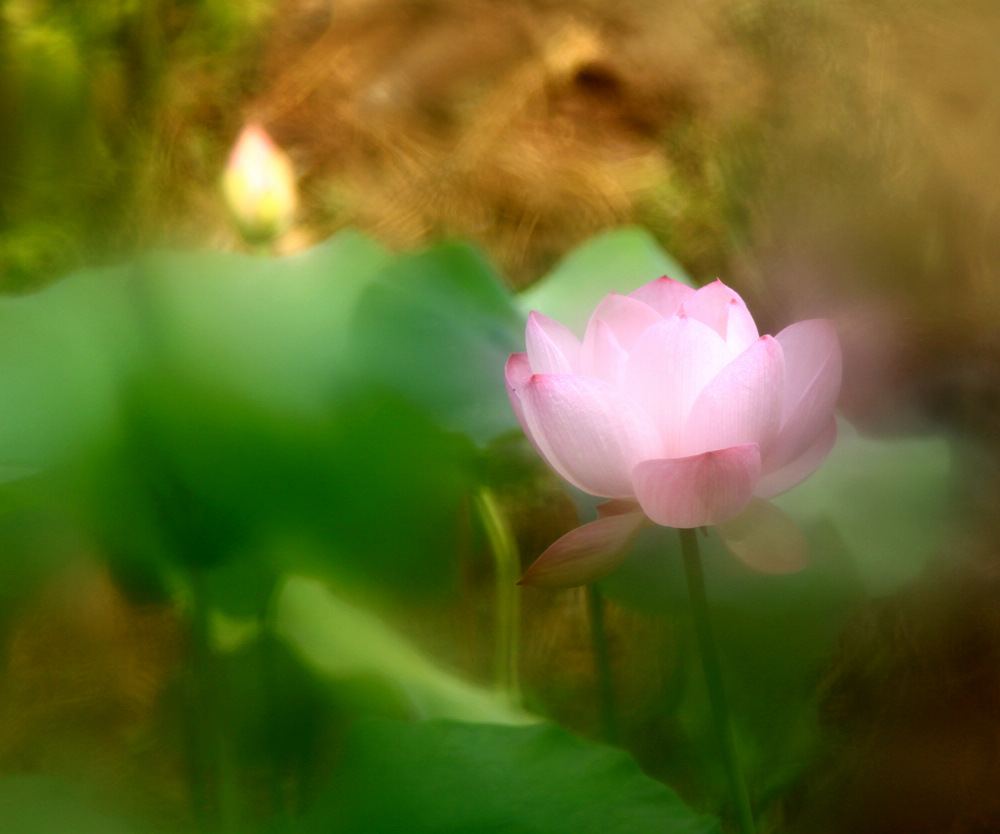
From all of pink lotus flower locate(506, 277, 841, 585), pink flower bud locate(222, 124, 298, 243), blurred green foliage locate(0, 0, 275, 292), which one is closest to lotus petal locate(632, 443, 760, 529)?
pink lotus flower locate(506, 277, 841, 585)

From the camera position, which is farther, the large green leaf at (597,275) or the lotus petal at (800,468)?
the large green leaf at (597,275)

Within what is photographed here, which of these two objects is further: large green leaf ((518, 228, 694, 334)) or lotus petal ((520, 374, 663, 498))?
large green leaf ((518, 228, 694, 334))

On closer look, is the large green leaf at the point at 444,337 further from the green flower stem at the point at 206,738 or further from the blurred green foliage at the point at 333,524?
the green flower stem at the point at 206,738

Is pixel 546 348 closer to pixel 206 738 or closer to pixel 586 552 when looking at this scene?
pixel 586 552

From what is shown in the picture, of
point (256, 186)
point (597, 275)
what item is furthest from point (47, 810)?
point (256, 186)

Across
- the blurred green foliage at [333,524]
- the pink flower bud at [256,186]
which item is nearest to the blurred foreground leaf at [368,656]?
the blurred green foliage at [333,524]

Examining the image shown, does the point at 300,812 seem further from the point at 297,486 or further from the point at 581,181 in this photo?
the point at 581,181

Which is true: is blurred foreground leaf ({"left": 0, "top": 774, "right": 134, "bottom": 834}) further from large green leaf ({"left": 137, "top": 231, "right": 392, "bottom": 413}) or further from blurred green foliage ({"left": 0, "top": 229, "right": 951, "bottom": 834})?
large green leaf ({"left": 137, "top": 231, "right": 392, "bottom": 413})
